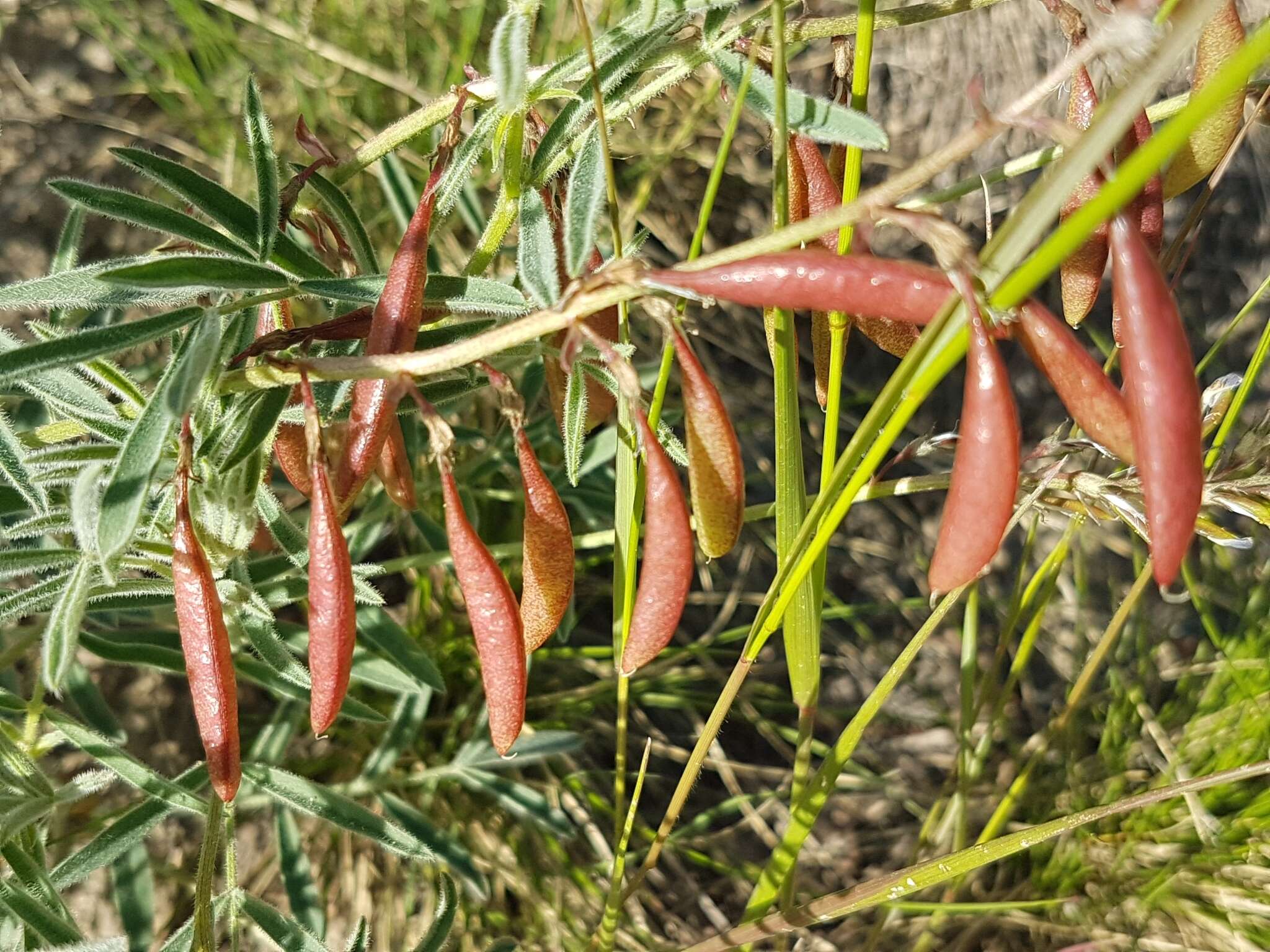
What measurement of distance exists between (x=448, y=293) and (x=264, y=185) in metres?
0.24

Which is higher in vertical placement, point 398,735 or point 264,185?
point 264,185

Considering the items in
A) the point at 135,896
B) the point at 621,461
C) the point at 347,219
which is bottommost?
the point at 135,896

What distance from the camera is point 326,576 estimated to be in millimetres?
941

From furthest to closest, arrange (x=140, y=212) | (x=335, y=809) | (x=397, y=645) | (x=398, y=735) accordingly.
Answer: (x=398, y=735), (x=397, y=645), (x=335, y=809), (x=140, y=212)

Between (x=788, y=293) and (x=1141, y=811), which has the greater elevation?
(x=788, y=293)

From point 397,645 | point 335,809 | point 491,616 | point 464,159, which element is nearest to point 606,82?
point 464,159

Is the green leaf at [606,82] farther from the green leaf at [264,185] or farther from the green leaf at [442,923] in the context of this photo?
the green leaf at [442,923]

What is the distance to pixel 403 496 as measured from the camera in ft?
4.44

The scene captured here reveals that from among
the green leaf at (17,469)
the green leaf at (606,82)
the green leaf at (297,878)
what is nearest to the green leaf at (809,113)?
the green leaf at (606,82)

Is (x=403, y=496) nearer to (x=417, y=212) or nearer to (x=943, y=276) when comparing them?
(x=417, y=212)

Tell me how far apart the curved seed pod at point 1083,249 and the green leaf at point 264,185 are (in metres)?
0.86

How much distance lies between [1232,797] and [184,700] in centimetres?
214

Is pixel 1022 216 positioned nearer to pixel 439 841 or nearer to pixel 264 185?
pixel 264 185

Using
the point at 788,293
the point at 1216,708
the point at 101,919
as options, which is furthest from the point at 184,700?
the point at 1216,708
